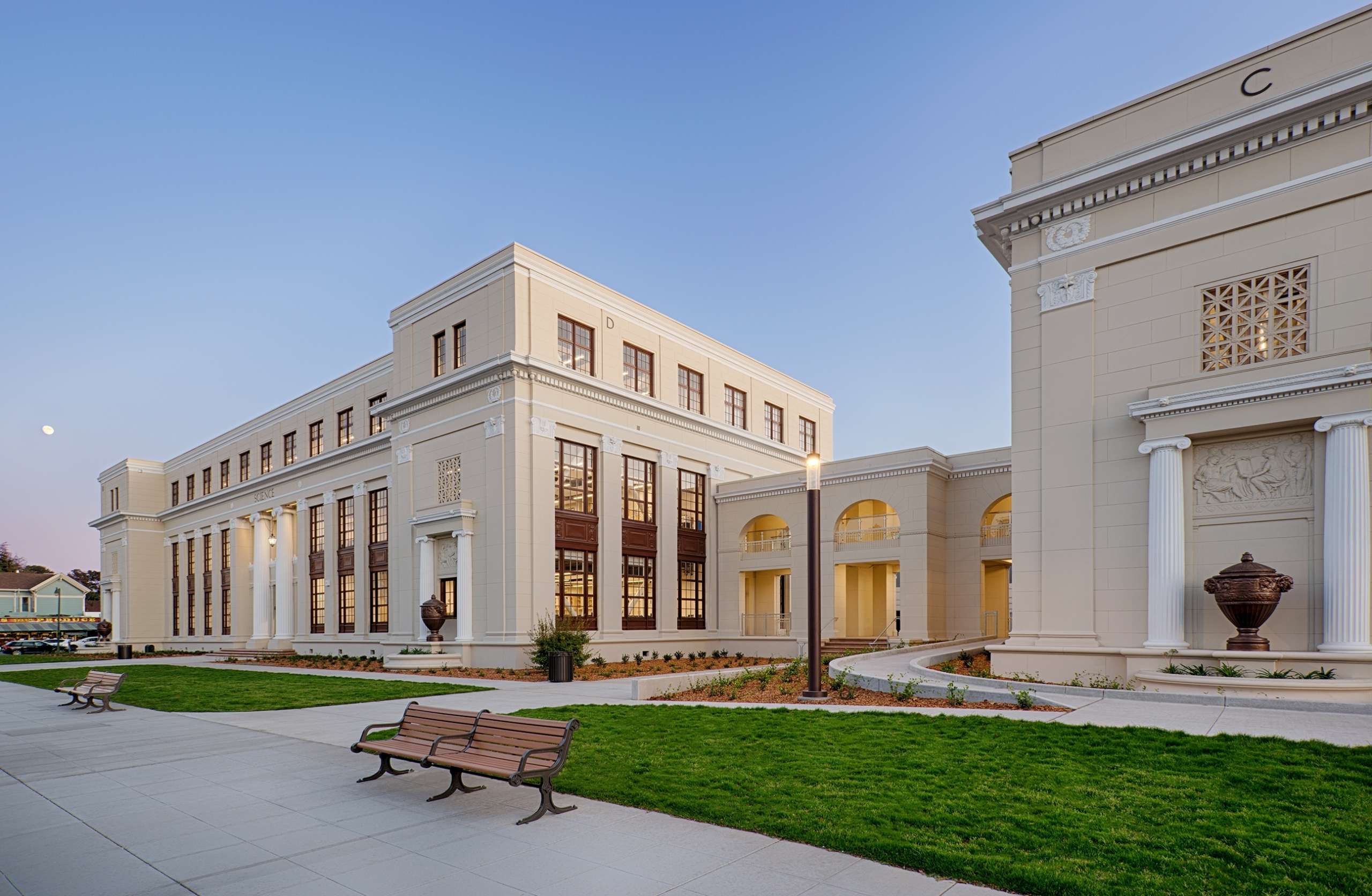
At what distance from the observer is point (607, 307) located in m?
31.8

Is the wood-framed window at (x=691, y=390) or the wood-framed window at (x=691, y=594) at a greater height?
the wood-framed window at (x=691, y=390)

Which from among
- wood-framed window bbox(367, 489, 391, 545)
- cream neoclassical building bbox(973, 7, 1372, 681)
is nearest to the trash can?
cream neoclassical building bbox(973, 7, 1372, 681)

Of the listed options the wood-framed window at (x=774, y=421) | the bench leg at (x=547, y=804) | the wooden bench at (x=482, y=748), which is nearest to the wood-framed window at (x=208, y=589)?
the wood-framed window at (x=774, y=421)

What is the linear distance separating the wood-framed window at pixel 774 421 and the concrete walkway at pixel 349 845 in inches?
1288

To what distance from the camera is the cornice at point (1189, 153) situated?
47.5 feet

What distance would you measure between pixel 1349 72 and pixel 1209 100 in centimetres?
240

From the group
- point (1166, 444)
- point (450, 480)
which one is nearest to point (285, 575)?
point (450, 480)

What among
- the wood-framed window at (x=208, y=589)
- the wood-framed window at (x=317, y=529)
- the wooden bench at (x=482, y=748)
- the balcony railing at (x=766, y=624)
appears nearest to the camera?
the wooden bench at (x=482, y=748)

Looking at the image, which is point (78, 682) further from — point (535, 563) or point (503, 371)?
point (503, 371)

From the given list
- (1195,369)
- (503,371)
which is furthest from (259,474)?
(1195,369)

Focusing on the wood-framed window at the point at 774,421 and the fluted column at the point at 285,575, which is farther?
the fluted column at the point at 285,575

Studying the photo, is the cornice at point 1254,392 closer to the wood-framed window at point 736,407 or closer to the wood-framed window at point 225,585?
the wood-framed window at point 736,407

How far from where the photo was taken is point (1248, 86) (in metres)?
15.8

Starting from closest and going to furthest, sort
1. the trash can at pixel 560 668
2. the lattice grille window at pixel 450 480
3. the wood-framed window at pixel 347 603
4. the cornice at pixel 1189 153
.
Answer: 1. the cornice at pixel 1189 153
2. the trash can at pixel 560 668
3. the lattice grille window at pixel 450 480
4. the wood-framed window at pixel 347 603
